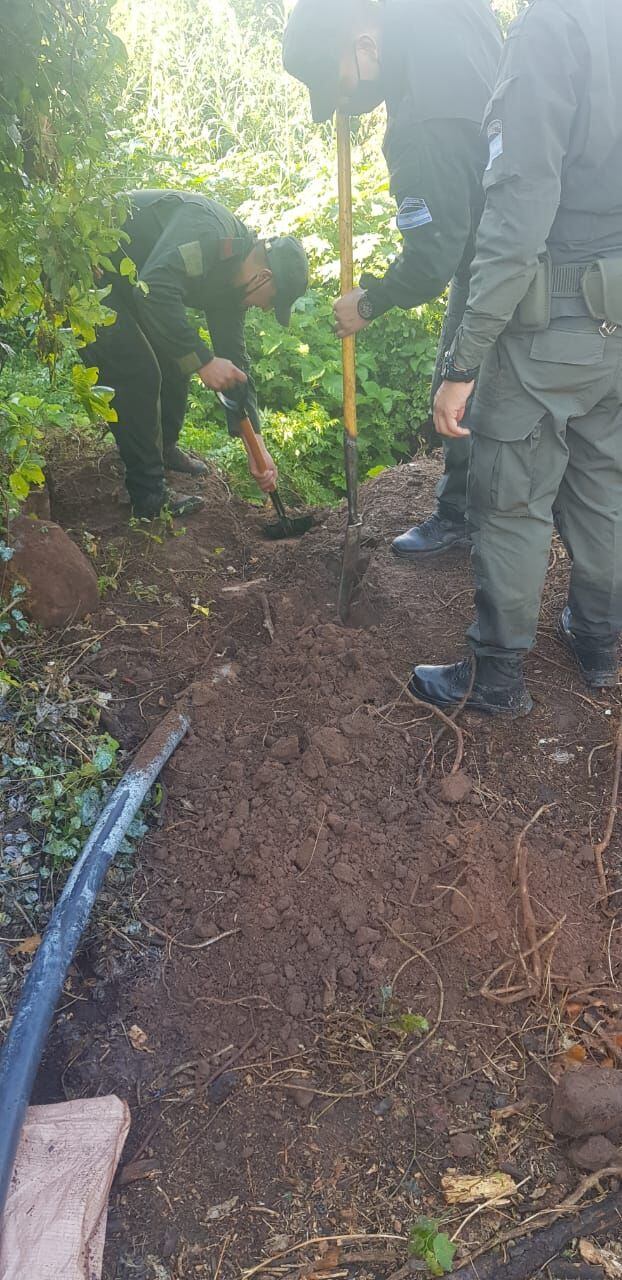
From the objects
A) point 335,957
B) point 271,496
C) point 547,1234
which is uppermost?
point 271,496

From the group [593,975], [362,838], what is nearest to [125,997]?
[362,838]

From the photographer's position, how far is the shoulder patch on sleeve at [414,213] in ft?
9.23

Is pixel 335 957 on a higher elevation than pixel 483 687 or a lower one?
lower

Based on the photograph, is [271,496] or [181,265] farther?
[271,496]

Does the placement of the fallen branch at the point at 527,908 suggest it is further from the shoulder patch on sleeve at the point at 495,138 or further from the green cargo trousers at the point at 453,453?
the shoulder patch on sleeve at the point at 495,138

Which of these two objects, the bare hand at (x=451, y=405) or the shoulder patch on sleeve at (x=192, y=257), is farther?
the shoulder patch on sleeve at (x=192, y=257)

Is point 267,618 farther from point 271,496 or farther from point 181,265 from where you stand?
point 181,265

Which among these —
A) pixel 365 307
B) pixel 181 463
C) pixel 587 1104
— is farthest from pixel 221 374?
pixel 587 1104

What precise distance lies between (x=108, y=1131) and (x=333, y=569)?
93.1 inches

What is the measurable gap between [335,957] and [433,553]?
82.5 inches

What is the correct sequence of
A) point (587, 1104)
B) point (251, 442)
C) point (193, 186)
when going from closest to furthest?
point (587, 1104)
point (251, 442)
point (193, 186)

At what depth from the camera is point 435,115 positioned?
2771 mm

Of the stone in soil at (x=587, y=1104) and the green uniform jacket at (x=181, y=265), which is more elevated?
the green uniform jacket at (x=181, y=265)

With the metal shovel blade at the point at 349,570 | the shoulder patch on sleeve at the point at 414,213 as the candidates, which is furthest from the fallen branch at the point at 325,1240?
the shoulder patch on sleeve at the point at 414,213
